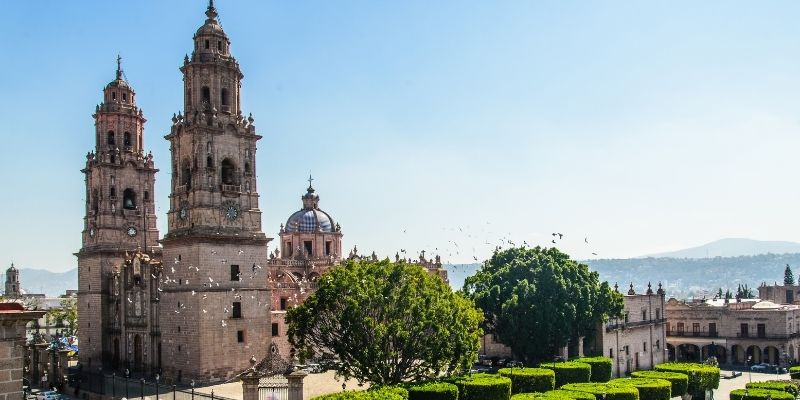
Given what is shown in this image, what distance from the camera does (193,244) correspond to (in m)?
50.1

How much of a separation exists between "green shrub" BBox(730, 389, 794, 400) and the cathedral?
1878 cm

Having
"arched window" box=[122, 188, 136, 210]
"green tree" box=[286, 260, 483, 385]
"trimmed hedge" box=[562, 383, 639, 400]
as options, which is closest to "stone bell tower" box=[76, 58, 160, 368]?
"arched window" box=[122, 188, 136, 210]

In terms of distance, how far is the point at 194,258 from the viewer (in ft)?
164

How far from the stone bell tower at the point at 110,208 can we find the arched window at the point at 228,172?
13.0 metres

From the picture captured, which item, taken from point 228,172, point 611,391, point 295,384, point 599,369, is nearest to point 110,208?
point 228,172

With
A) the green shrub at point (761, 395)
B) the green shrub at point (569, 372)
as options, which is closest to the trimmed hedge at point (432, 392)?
the green shrub at point (569, 372)

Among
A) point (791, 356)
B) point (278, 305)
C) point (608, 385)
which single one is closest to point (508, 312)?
point (608, 385)

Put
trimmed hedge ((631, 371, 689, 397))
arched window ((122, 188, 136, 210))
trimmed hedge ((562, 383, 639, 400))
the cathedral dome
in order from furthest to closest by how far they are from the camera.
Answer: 1. the cathedral dome
2. arched window ((122, 188, 136, 210))
3. trimmed hedge ((631, 371, 689, 397))
4. trimmed hedge ((562, 383, 639, 400))

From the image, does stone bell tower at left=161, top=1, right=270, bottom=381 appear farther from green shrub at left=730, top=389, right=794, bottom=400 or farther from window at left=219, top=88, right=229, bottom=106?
green shrub at left=730, top=389, right=794, bottom=400

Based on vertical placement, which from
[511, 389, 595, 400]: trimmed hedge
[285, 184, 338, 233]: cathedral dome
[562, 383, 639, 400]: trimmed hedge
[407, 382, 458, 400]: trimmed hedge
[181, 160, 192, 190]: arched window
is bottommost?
[562, 383, 639, 400]: trimmed hedge

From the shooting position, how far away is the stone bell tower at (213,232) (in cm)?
5000

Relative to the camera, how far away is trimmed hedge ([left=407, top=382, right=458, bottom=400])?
37.2 m

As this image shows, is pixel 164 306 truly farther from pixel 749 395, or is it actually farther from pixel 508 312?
pixel 749 395

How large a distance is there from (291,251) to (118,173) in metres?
20.7
